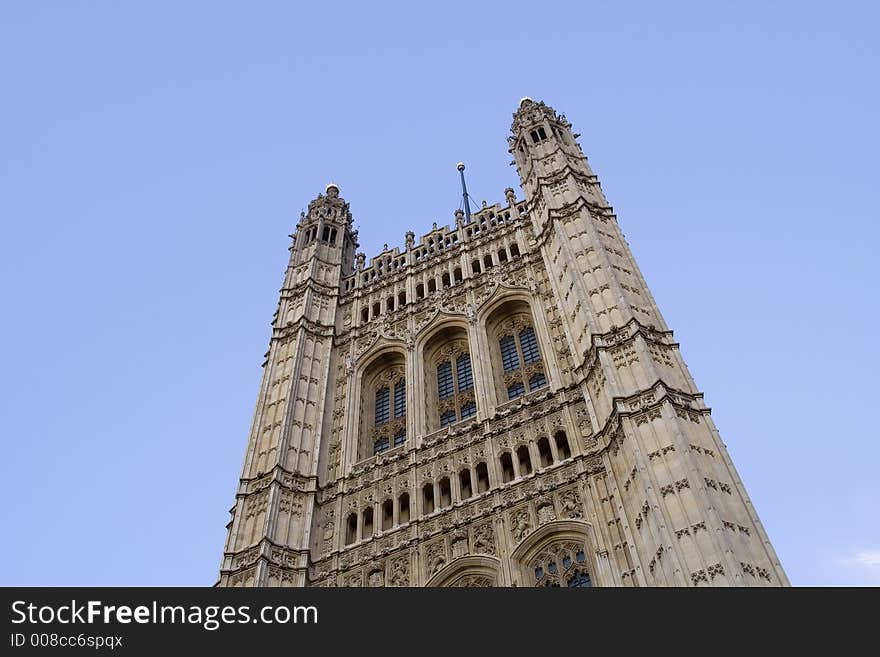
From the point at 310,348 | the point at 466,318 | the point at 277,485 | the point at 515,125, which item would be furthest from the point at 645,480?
the point at 515,125

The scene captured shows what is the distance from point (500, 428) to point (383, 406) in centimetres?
610

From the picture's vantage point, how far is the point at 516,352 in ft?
94.4

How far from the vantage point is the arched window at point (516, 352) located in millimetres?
26938

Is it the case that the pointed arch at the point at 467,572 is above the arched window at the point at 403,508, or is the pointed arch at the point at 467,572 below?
below

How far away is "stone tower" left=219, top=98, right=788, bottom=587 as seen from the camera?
1928 centimetres

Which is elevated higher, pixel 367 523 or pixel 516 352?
pixel 516 352

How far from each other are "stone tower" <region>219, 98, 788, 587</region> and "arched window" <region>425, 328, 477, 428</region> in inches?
2.8

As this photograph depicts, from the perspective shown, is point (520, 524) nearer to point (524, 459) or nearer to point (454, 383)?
point (524, 459)

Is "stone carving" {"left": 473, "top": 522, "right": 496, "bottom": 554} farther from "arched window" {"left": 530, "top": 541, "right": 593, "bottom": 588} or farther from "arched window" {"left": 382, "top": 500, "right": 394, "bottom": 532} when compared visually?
"arched window" {"left": 382, "top": 500, "right": 394, "bottom": 532}

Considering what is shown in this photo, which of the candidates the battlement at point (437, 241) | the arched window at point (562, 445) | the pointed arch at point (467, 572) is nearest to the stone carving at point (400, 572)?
the pointed arch at point (467, 572)

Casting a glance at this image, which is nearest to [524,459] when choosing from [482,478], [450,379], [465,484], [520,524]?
[482,478]

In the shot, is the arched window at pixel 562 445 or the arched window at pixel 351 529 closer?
the arched window at pixel 562 445

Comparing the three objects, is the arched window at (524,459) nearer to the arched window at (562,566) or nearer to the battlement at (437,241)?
the arched window at (562,566)

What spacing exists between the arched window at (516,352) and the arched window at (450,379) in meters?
0.99
